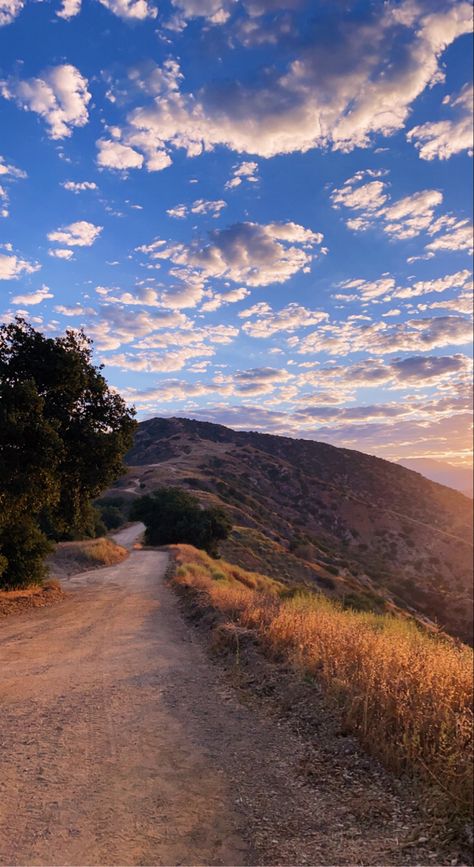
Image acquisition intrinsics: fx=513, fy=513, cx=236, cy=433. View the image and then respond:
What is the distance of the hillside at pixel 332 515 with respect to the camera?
2093 inches

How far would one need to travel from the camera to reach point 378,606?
40938 mm

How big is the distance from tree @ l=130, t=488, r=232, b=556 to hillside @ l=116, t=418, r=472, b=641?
332 cm

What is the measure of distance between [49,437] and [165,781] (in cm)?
1138

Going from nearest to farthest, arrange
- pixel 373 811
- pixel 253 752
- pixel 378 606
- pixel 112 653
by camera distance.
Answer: pixel 373 811 → pixel 253 752 → pixel 112 653 → pixel 378 606

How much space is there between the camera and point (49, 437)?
50.2 ft

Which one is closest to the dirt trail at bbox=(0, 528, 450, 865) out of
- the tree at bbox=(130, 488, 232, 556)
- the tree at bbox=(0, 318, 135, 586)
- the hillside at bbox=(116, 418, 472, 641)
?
the tree at bbox=(0, 318, 135, 586)

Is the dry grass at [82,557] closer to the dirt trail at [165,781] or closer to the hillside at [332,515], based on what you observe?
the hillside at [332,515]

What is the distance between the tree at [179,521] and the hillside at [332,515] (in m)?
3.32

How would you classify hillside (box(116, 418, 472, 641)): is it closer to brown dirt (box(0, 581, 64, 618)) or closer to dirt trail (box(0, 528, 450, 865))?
brown dirt (box(0, 581, 64, 618))

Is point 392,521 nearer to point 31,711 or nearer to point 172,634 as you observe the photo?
point 172,634

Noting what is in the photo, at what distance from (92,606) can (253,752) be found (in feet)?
44.3

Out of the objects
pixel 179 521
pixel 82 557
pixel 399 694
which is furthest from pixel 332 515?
pixel 399 694

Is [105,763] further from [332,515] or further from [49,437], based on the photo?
[332,515]

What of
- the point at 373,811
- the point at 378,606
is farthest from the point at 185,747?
the point at 378,606
